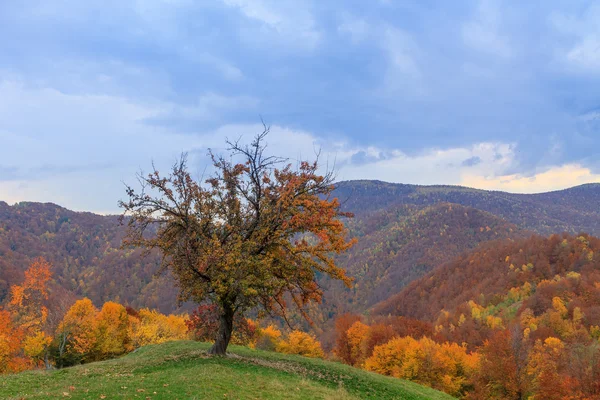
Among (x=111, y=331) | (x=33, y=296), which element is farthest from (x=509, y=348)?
(x=33, y=296)

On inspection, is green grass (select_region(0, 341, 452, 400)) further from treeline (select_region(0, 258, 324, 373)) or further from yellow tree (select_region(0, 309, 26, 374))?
yellow tree (select_region(0, 309, 26, 374))

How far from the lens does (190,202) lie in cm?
2864

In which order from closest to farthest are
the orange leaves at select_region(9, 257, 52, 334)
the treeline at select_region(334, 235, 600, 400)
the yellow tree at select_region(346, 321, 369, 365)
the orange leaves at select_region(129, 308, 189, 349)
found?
the treeline at select_region(334, 235, 600, 400) → the orange leaves at select_region(9, 257, 52, 334) → the orange leaves at select_region(129, 308, 189, 349) → the yellow tree at select_region(346, 321, 369, 365)

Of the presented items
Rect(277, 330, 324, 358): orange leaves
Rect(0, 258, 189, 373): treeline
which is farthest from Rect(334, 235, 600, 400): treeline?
Rect(0, 258, 189, 373): treeline

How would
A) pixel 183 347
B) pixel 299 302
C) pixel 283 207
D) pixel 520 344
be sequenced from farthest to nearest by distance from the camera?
pixel 520 344 < pixel 183 347 < pixel 299 302 < pixel 283 207

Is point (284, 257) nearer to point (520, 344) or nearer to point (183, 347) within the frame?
point (183, 347)

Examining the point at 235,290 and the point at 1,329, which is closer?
the point at 235,290

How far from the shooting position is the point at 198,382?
20562 millimetres

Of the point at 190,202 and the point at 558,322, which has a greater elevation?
the point at 190,202

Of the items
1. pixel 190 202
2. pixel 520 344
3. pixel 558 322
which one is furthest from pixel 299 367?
pixel 558 322

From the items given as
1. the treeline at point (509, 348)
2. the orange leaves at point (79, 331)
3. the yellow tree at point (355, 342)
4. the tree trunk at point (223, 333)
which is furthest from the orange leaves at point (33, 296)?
the yellow tree at point (355, 342)

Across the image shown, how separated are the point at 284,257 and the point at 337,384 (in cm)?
955

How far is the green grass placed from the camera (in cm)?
1853

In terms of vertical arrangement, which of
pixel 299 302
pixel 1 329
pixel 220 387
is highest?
pixel 299 302
